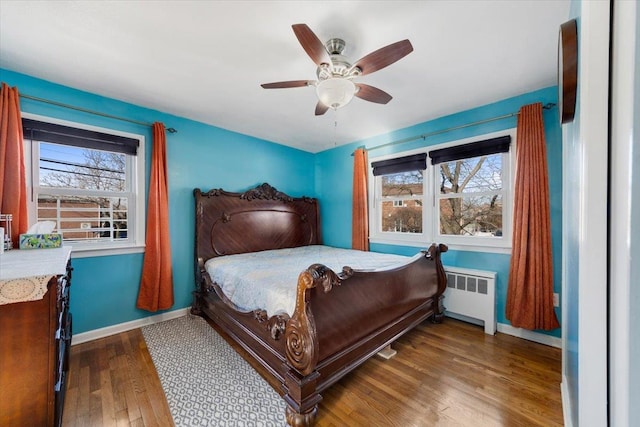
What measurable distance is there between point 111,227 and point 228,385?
Answer: 85.1 inches

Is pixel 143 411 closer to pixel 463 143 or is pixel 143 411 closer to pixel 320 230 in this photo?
pixel 320 230

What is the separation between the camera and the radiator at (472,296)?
259 cm

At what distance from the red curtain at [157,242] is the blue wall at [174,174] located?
14cm

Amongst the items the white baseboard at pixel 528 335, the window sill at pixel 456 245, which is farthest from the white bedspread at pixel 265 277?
the white baseboard at pixel 528 335

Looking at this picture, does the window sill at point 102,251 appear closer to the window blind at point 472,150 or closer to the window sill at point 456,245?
the window sill at point 456,245

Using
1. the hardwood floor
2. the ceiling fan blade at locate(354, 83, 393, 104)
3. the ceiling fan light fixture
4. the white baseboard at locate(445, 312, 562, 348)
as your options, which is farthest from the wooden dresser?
the white baseboard at locate(445, 312, 562, 348)

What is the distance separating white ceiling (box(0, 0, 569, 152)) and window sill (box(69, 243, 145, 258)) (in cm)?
158

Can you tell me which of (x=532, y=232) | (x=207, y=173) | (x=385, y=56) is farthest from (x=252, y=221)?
(x=532, y=232)

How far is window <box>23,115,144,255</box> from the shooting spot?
7.63ft

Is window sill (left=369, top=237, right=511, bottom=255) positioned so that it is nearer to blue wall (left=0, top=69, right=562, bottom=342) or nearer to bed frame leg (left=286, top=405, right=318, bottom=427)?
blue wall (left=0, top=69, right=562, bottom=342)

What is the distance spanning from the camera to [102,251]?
256cm

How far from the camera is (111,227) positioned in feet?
8.97

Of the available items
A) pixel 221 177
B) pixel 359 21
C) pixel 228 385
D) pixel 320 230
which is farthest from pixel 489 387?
pixel 221 177

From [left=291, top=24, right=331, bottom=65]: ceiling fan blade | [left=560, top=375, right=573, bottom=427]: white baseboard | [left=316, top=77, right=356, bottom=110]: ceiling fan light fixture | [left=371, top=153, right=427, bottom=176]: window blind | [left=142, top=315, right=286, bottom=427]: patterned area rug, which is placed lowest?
[left=142, top=315, right=286, bottom=427]: patterned area rug
